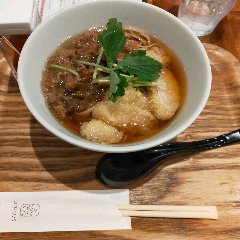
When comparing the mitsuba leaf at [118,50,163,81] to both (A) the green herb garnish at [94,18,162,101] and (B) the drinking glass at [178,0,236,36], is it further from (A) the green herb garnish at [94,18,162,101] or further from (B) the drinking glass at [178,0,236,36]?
(B) the drinking glass at [178,0,236,36]

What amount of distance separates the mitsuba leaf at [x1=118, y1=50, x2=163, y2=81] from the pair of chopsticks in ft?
1.31

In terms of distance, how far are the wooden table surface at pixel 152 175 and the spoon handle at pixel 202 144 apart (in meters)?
0.03

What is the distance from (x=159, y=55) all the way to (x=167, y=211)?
1.75ft

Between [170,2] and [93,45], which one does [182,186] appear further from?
[170,2]

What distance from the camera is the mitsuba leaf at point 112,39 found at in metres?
1.05

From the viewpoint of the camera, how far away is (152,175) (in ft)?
3.67

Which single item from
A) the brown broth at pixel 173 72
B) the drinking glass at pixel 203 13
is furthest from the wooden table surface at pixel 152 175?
the drinking glass at pixel 203 13

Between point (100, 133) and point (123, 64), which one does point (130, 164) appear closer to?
point (100, 133)

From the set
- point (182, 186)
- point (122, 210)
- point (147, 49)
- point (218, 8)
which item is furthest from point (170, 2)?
point (122, 210)

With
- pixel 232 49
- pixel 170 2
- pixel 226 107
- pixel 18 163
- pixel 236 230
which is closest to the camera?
pixel 236 230

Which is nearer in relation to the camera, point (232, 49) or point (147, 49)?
point (147, 49)

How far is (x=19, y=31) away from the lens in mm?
1320

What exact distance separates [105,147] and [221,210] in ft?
1.44

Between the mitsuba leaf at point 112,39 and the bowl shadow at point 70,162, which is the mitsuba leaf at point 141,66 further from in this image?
the bowl shadow at point 70,162
